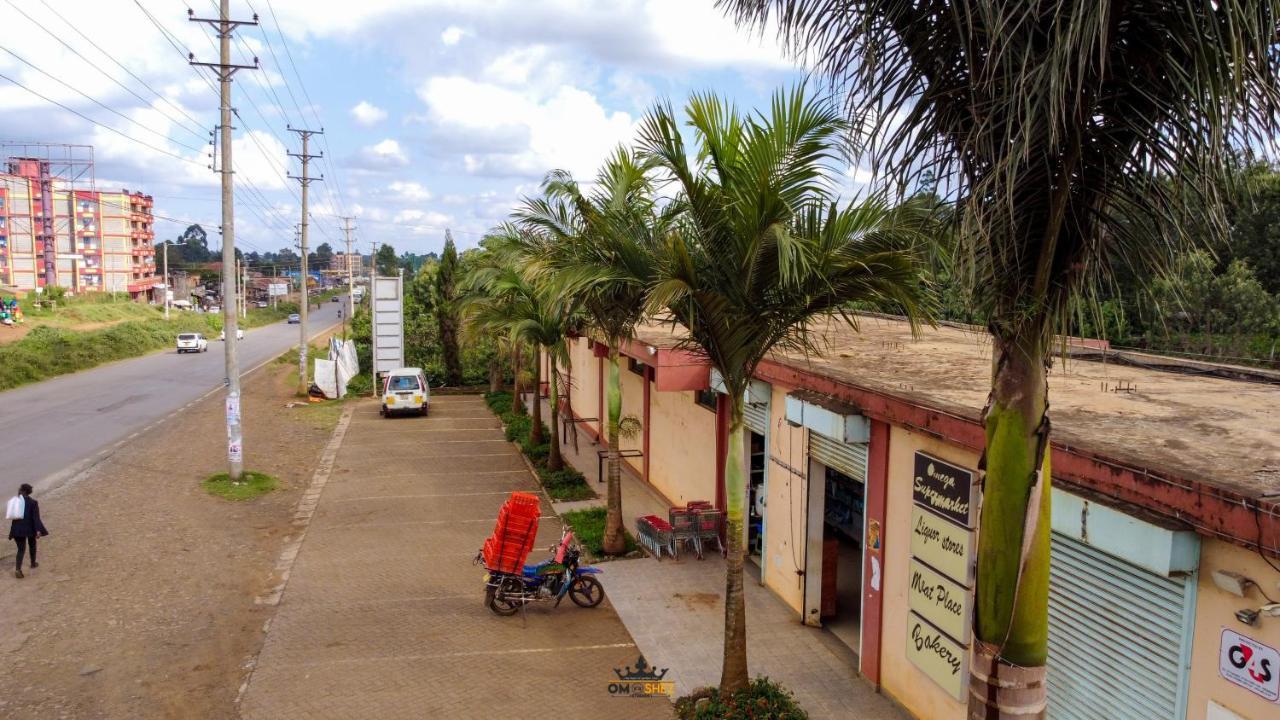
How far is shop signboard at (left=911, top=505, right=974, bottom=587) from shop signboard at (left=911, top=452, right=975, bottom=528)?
8 centimetres

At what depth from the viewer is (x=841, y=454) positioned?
938 centimetres

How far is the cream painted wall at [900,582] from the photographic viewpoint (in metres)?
7.64

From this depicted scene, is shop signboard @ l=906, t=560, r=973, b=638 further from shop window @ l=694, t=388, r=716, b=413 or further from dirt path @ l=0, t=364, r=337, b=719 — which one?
dirt path @ l=0, t=364, r=337, b=719

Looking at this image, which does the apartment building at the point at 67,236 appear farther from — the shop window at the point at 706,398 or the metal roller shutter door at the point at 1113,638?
the metal roller shutter door at the point at 1113,638

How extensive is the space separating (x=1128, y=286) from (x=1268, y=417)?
14.0 ft

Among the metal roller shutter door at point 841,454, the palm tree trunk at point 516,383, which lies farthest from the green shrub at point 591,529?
the palm tree trunk at point 516,383

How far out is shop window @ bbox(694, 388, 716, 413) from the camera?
535 inches

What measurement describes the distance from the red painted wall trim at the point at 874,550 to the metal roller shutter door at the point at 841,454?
0.67 feet

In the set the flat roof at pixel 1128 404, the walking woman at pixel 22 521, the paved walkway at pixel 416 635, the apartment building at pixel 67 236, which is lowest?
the paved walkway at pixel 416 635

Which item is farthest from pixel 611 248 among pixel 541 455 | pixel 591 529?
pixel 541 455

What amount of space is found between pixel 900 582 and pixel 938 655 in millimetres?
886

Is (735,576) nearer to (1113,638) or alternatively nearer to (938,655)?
(938,655)

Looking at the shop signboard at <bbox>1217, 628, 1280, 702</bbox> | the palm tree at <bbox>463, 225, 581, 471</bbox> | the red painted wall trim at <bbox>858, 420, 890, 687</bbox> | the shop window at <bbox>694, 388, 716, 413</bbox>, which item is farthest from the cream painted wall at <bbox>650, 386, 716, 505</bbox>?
the shop signboard at <bbox>1217, 628, 1280, 702</bbox>

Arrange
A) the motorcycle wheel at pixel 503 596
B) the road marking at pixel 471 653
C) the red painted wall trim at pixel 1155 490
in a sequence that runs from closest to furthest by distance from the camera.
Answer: the red painted wall trim at pixel 1155 490, the road marking at pixel 471 653, the motorcycle wheel at pixel 503 596
